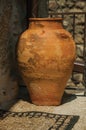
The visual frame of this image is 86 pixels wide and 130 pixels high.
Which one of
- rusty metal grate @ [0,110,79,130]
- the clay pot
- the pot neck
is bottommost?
rusty metal grate @ [0,110,79,130]

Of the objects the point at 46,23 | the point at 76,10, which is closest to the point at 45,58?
the point at 46,23

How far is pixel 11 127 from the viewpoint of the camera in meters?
3.35

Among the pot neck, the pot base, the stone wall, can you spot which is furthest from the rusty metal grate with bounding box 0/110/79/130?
the stone wall

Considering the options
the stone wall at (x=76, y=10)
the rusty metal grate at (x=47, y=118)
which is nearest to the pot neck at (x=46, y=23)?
the rusty metal grate at (x=47, y=118)

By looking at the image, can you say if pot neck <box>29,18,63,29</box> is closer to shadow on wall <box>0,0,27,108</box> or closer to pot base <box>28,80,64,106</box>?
shadow on wall <box>0,0,27,108</box>

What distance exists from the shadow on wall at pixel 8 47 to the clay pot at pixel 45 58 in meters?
0.19

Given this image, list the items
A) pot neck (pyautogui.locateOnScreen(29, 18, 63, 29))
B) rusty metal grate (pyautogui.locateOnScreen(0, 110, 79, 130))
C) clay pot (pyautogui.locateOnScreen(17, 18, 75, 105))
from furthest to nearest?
pot neck (pyautogui.locateOnScreen(29, 18, 63, 29))
clay pot (pyautogui.locateOnScreen(17, 18, 75, 105))
rusty metal grate (pyautogui.locateOnScreen(0, 110, 79, 130))

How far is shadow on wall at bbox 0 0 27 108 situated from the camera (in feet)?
13.2

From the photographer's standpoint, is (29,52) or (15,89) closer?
(29,52)

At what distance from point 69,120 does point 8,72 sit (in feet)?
3.25

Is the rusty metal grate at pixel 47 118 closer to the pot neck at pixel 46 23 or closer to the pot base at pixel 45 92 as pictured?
the pot base at pixel 45 92

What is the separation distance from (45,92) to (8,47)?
640 millimetres

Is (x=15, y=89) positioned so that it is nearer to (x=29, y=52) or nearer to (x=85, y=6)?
(x=29, y=52)

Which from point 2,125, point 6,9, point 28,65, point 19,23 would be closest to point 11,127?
point 2,125
